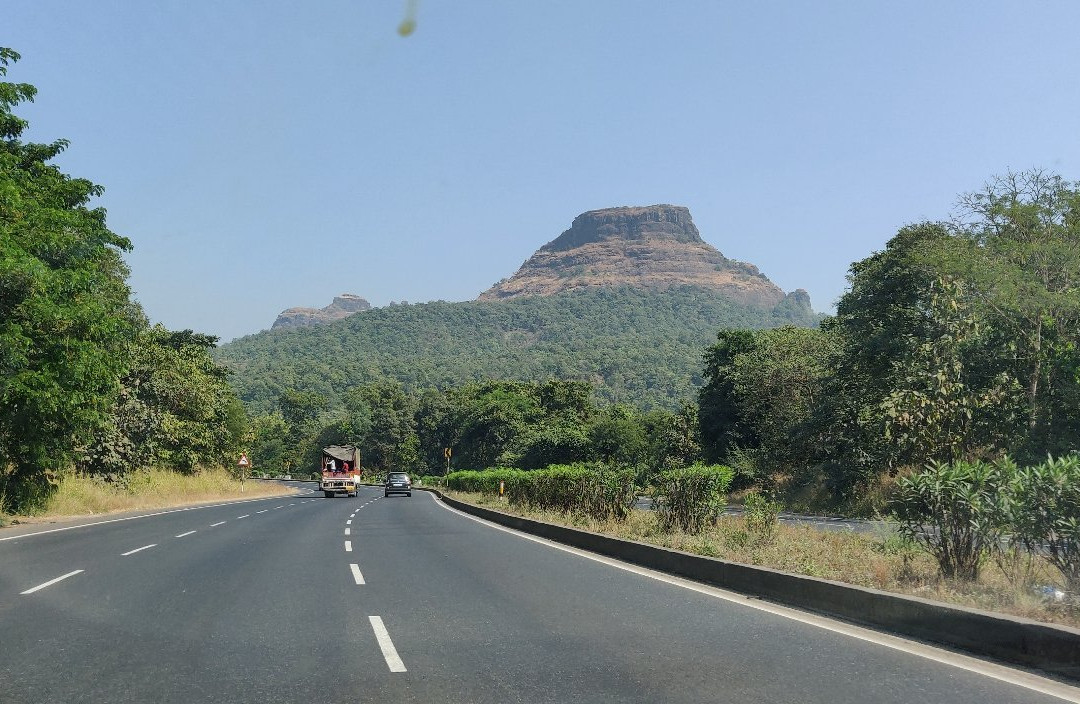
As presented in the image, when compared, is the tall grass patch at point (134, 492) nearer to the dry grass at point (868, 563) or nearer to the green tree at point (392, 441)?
the dry grass at point (868, 563)

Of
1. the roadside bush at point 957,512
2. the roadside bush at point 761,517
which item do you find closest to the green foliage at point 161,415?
the roadside bush at point 761,517

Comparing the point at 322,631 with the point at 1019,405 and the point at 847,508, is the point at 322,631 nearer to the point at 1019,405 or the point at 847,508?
the point at 1019,405

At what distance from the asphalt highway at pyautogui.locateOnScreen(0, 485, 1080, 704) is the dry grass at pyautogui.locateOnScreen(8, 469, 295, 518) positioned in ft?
60.8

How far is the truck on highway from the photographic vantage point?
6431 centimetres

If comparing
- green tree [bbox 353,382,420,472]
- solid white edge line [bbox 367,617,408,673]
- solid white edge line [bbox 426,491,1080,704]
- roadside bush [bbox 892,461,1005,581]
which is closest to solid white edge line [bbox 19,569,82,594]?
solid white edge line [bbox 367,617,408,673]

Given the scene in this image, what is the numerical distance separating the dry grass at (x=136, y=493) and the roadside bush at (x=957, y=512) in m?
28.0

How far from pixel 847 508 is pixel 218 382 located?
45259mm

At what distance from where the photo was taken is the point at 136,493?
40406mm

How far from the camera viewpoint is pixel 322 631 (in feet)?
28.1

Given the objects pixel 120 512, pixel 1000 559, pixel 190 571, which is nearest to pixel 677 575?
pixel 1000 559

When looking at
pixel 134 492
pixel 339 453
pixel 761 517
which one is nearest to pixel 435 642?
pixel 761 517

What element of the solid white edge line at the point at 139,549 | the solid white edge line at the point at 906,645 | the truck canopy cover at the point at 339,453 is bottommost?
the solid white edge line at the point at 906,645

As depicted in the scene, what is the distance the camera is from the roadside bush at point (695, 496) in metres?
16.5

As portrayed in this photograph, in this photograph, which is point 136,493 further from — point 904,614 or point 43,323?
point 904,614
